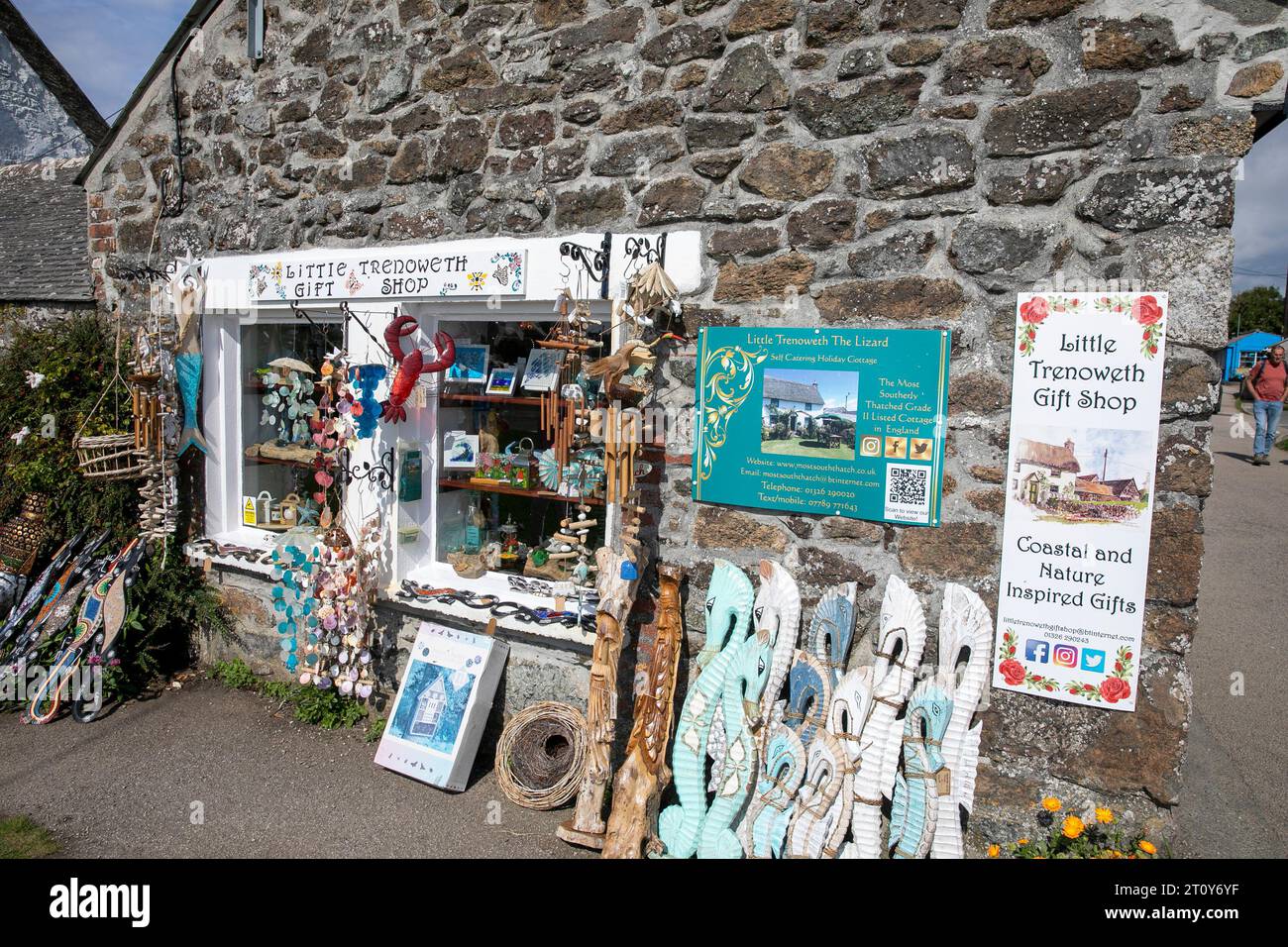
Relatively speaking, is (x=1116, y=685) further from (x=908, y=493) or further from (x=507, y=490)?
(x=507, y=490)

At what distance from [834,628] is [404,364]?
264 centimetres

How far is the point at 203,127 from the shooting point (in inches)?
208

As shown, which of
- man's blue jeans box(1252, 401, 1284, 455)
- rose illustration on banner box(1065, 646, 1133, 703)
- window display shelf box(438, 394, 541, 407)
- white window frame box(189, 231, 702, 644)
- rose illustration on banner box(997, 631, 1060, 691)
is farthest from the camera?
man's blue jeans box(1252, 401, 1284, 455)

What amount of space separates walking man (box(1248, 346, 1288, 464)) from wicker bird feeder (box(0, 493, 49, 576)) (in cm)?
1397

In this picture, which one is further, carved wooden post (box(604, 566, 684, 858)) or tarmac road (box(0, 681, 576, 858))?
tarmac road (box(0, 681, 576, 858))

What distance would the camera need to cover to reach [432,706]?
4.19m

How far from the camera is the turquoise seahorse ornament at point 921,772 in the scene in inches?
122

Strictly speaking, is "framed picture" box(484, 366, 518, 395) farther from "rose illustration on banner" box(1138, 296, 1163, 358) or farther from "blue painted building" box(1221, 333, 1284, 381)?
"blue painted building" box(1221, 333, 1284, 381)

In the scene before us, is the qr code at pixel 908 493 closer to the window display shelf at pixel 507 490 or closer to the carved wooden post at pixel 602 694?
the carved wooden post at pixel 602 694

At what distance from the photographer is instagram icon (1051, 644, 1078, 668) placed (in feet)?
9.91

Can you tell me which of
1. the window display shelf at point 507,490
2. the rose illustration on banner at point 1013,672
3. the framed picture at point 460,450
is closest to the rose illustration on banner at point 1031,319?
the rose illustration on banner at point 1013,672

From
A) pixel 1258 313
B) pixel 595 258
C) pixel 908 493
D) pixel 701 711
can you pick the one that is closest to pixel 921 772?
pixel 701 711

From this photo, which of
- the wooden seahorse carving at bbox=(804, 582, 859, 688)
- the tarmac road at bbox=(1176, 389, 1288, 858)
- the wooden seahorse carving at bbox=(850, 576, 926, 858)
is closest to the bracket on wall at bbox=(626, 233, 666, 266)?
the wooden seahorse carving at bbox=(804, 582, 859, 688)

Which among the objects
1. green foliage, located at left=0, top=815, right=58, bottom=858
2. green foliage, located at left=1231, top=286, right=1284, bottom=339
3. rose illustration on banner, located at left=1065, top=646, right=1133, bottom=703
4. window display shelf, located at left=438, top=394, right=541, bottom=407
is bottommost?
green foliage, located at left=0, top=815, right=58, bottom=858
